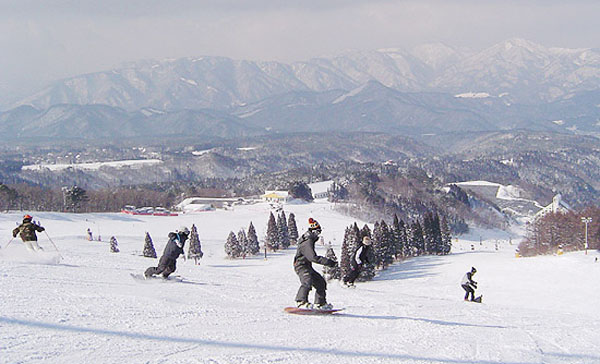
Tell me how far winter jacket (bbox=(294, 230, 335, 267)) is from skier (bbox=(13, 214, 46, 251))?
9.77m

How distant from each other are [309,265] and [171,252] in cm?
493

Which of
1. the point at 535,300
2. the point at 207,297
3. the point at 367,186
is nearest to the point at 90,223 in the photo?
the point at 535,300

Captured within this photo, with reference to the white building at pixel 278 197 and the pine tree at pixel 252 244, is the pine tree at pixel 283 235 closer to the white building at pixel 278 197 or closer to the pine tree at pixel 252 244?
the pine tree at pixel 252 244

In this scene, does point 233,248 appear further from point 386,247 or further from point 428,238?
point 428,238

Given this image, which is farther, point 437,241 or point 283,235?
point 283,235

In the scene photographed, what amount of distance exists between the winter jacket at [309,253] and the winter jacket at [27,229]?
9769 mm

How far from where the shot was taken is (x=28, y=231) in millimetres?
18344

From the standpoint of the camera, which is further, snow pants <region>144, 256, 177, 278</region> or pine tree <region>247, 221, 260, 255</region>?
pine tree <region>247, 221, 260, 255</region>

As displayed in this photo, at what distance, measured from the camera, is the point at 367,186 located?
148125 mm

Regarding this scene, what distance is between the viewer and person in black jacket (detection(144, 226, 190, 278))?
15016 millimetres

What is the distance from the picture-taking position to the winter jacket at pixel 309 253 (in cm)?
1156

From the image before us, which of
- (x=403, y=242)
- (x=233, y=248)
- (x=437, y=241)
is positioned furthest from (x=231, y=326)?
(x=437, y=241)

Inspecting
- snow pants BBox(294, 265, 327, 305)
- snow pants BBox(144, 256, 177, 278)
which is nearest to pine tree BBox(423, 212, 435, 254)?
snow pants BBox(144, 256, 177, 278)

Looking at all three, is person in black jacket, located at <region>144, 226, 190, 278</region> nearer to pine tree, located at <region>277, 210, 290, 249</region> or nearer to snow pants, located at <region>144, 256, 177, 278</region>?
snow pants, located at <region>144, 256, 177, 278</region>
